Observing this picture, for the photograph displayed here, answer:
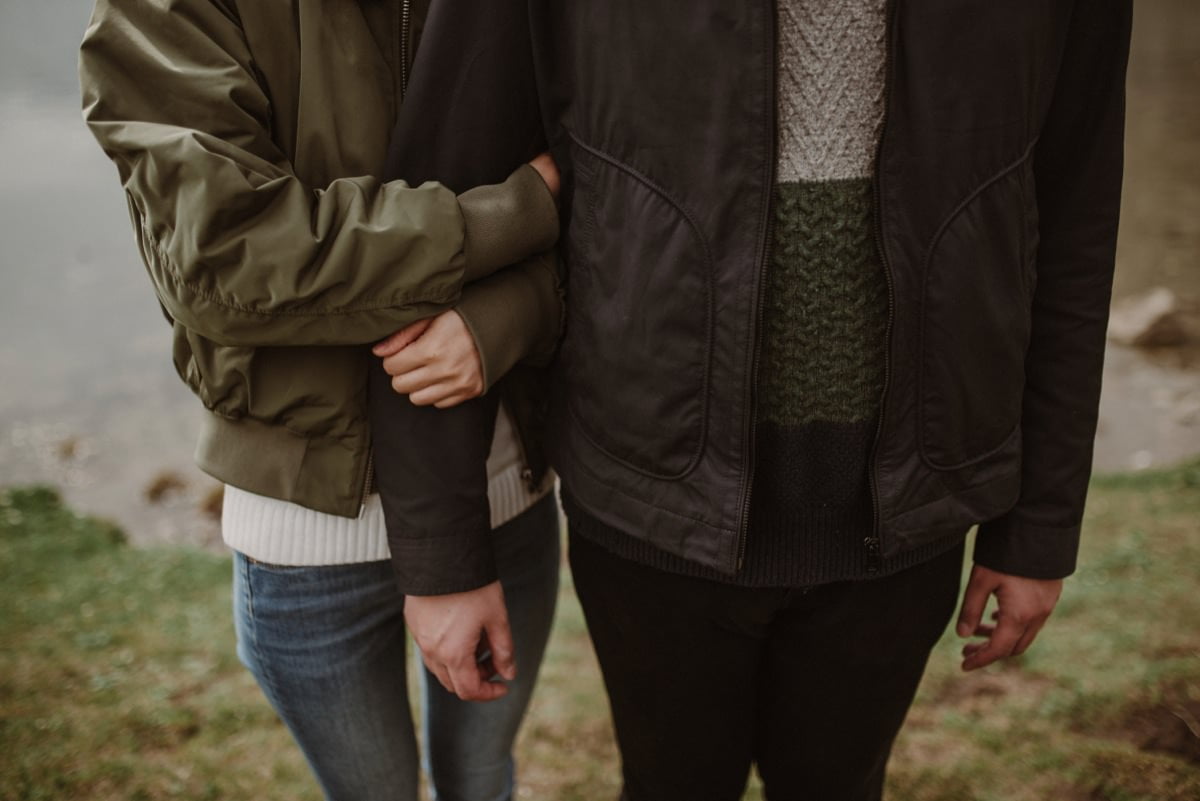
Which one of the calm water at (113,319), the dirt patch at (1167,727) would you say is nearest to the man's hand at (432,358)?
the dirt patch at (1167,727)

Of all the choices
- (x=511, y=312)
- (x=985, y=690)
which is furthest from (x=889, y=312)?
(x=985, y=690)

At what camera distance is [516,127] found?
143 centimetres

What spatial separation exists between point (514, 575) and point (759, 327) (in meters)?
0.75

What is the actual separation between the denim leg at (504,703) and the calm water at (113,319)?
437 cm

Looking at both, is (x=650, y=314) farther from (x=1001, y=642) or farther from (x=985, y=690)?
(x=985, y=690)

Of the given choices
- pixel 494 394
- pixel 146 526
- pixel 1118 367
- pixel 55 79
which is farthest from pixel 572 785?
pixel 55 79

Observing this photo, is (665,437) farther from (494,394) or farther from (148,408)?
(148,408)

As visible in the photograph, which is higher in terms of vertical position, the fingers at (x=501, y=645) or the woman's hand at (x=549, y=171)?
the woman's hand at (x=549, y=171)

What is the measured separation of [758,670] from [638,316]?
26.1 inches

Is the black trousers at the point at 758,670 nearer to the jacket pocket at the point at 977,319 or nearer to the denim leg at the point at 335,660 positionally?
the jacket pocket at the point at 977,319

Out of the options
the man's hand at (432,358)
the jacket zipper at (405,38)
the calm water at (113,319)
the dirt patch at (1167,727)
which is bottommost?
the calm water at (113,319)

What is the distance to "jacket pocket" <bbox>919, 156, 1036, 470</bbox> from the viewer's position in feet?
4.32

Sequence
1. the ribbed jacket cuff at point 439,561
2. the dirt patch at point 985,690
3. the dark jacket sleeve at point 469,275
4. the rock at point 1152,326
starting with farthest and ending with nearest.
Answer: the rock at point 1152,326, the dirt patch at point 985,690, the ribbed jacket cuff at point 439,561, the dark jacket sleeve at point 469,275

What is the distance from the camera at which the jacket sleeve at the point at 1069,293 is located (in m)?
1.40
